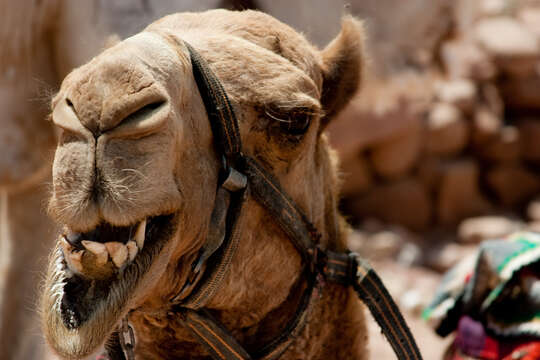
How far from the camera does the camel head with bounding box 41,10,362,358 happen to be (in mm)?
1527

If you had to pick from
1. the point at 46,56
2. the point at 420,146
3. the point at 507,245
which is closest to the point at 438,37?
the point at 420,146

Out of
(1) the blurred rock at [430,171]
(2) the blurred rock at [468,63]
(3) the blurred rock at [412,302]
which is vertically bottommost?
(3) the blurred rock at [412,302]

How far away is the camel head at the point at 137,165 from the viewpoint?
1.53 meters

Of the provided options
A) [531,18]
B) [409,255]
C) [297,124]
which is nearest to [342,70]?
[297,124]

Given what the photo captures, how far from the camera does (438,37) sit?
923 cm

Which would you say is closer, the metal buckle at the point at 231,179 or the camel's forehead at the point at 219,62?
the camel's forehead at the point at 219,62

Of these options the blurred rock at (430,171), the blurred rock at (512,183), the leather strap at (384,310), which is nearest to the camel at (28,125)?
the leather strap at (384,310)

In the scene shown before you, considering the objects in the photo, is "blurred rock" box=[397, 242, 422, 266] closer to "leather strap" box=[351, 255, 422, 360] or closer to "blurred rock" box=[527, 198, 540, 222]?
"blurred rock" box=[527, 198, 540, 222]

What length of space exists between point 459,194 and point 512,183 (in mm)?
795

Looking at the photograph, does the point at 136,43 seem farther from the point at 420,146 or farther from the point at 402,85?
the point at 420,146

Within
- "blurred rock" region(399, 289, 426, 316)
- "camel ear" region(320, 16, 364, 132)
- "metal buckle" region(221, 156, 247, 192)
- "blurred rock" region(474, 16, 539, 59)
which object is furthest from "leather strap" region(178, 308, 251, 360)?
"blurred rock" region(474, 16, 539, 59)

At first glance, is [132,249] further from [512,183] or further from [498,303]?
[512,183]

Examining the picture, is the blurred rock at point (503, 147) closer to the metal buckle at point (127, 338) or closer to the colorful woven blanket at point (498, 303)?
the colorful woven blanket at point (498, 303)

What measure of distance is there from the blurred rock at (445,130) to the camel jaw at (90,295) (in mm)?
8343
